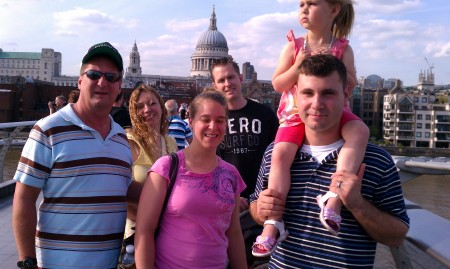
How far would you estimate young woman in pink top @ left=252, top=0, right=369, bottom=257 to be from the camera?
1.65 metres

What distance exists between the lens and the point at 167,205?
1.88 m

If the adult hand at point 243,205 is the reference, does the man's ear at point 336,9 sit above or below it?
above

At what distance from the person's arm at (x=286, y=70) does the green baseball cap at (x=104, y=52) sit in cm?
64

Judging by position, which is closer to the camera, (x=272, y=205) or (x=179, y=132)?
(x=272, y=205)

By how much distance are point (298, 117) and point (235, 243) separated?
1.89 feet

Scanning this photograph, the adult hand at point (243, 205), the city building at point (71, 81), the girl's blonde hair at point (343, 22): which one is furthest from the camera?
the city building at point (71, 81)

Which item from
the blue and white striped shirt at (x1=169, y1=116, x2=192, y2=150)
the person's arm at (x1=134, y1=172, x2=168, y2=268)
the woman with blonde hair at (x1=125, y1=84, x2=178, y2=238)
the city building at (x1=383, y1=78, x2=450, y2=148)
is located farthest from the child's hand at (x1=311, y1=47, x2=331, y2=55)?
the city building at (x1=383, y1=78, x2=450, y2=148)

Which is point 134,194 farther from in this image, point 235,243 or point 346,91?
point 346,91

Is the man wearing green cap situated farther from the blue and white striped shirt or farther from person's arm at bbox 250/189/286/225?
the blue and white striped shirt

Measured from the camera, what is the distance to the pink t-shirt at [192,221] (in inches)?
73.7

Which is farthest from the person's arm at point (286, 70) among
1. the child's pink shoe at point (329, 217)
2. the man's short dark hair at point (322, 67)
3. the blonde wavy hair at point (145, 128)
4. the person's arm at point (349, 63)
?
the blonde wavy hair at point (145, 128)

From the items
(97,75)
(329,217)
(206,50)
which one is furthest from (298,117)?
(206,50)

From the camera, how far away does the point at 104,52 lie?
1.99 m

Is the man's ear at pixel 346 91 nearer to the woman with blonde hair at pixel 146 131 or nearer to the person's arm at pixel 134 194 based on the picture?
the person's arm at pixel 134 194
